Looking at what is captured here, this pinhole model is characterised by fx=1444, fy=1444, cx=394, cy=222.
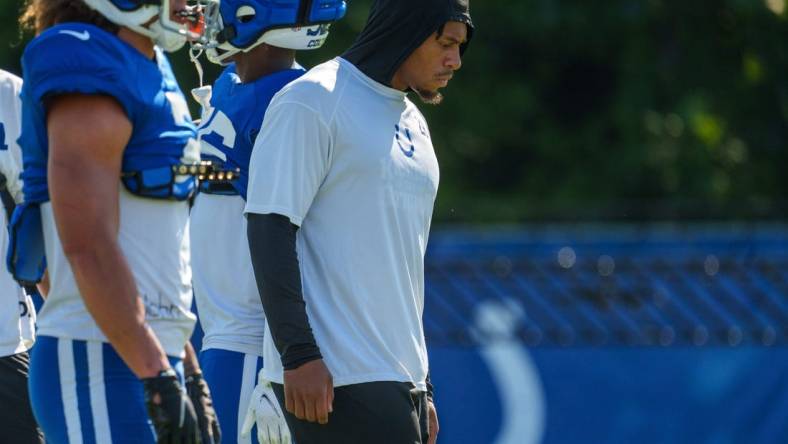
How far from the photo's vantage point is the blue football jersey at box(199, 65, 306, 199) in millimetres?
4238

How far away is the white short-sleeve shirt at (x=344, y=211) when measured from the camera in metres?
3.74

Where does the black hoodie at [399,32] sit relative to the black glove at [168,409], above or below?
above

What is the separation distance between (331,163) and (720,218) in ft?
30.9

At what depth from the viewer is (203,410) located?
3.34 metres

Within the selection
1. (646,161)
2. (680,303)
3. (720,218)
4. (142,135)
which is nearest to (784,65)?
(646,161)

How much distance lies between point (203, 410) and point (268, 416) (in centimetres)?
58

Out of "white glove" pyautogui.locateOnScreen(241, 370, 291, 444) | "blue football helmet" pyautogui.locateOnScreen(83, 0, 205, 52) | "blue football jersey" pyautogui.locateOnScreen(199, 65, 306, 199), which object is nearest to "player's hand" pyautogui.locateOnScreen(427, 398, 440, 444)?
"white glove" pyautogui.locateOnScreen(241, 370, 291, 444)

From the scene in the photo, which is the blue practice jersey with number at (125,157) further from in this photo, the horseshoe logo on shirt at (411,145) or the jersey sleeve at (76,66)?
the horseshoe logo on shirt at (411,145)

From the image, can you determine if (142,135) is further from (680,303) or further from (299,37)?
(680,303)

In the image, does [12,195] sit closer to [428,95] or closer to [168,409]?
[428,95]

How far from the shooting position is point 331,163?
3.79 metres

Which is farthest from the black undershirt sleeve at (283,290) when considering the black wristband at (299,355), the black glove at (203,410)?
the black glove at (203,410)

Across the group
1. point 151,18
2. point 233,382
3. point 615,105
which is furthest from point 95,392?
point 615,105

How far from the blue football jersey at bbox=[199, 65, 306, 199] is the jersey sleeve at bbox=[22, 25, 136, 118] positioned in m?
1.12
